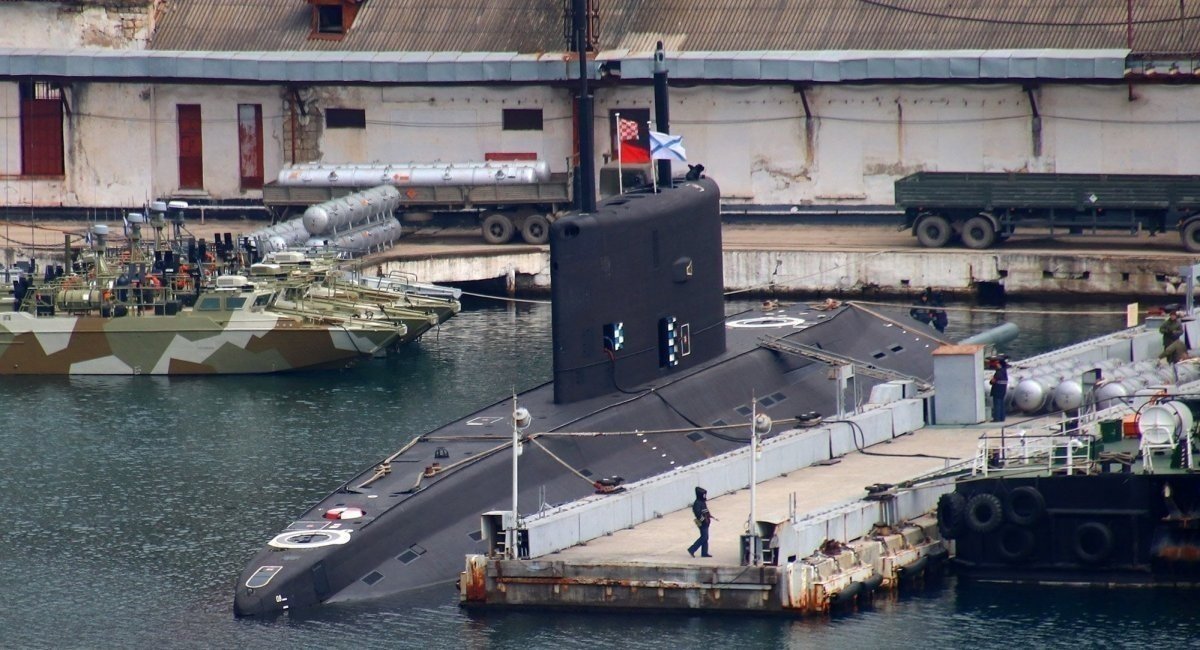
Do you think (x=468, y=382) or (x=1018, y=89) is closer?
(x=468, y=382)

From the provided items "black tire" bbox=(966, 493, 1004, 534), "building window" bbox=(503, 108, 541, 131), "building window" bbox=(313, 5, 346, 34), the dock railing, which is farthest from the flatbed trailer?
"black tire" bbox=(966, 493, 1004, 534)

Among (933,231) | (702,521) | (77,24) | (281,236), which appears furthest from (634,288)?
(77,24)

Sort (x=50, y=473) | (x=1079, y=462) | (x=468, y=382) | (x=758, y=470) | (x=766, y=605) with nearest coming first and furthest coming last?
(x=766, y=605), (x=1079, y=462), (x=758, y=470), (x=50, y=473), (x=468, y=382)

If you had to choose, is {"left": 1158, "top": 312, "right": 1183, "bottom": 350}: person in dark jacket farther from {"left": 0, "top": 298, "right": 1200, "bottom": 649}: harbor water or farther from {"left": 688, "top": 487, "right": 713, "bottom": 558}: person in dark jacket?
{"left": 688, "top": 487, "right": 713, "bottom": 558}: person in dark jacket

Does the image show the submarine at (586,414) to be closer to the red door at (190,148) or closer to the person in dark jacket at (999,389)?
the person in dark jacket at (999,389)

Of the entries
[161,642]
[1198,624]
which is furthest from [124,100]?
[1198,624]

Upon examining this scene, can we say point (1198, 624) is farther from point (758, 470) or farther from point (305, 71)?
point (305, 71)

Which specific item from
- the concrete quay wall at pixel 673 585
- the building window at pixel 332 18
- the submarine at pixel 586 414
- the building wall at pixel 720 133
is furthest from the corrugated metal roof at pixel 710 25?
the concrete quay wall at pixel 673 585
